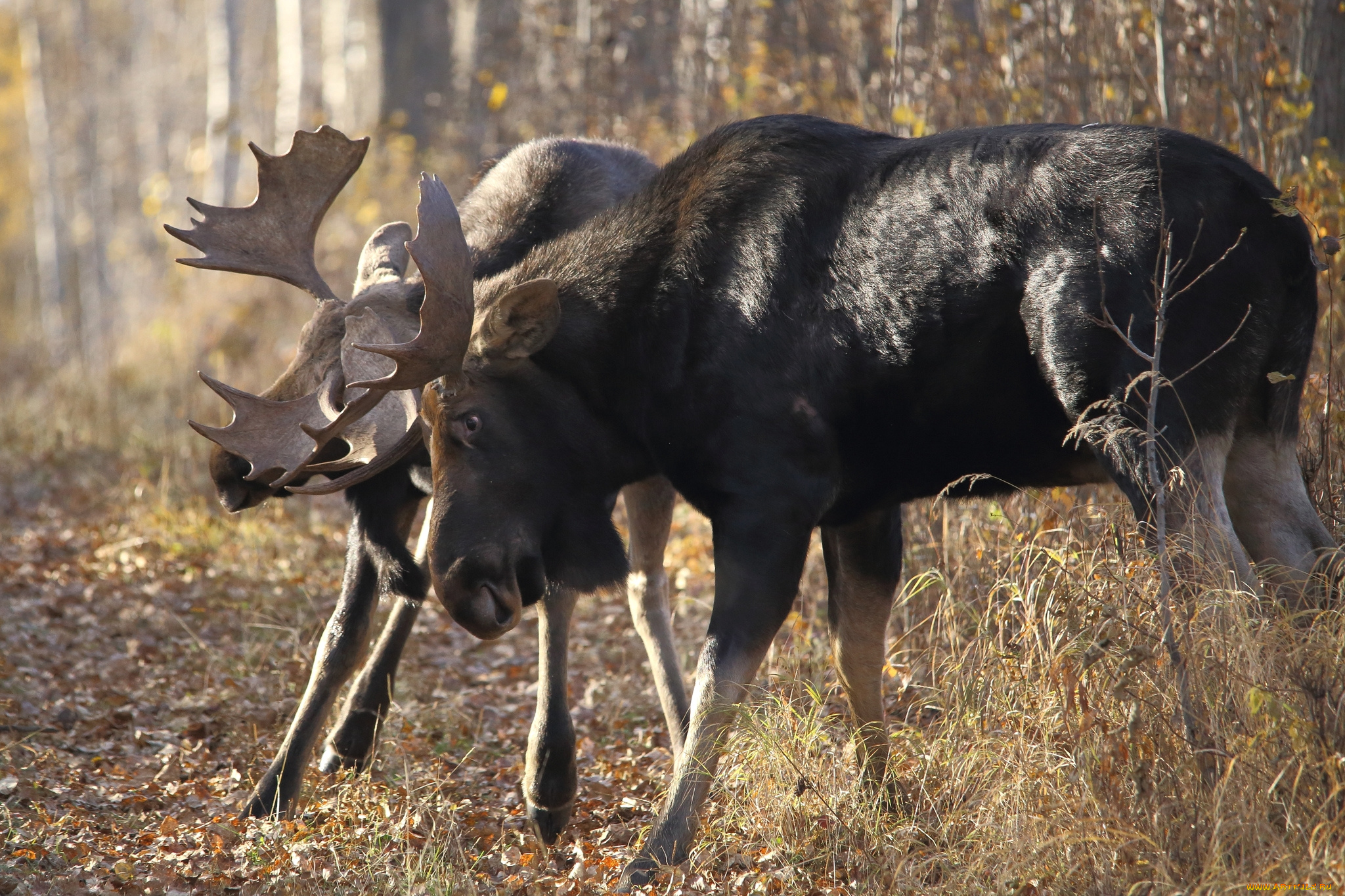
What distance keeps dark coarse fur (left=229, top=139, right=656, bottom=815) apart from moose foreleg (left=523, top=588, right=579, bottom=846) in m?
0.57

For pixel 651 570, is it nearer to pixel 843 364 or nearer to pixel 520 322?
pixel 520 322

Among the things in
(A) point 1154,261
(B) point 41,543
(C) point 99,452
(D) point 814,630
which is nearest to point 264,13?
(C) point 99,452

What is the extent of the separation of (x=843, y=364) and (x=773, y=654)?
6.83 ft

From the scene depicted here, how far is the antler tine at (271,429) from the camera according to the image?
4.64m

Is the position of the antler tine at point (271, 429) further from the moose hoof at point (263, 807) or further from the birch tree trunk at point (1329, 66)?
the birch tree trunk at point (1329, 66)

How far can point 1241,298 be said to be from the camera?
137 inches

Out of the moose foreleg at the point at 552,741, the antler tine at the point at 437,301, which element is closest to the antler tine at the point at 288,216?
the antler tine at the point at 437,301

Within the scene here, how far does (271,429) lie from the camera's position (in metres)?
4.73

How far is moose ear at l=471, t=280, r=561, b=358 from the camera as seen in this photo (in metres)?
4.19

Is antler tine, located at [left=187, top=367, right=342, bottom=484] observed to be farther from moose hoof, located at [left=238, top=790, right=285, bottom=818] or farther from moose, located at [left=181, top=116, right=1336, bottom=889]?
moose hoof, located at [left=238, top=790, right=285, bottom=818]

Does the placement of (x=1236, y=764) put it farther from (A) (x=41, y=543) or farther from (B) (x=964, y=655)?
(A) (x=41, y=543)

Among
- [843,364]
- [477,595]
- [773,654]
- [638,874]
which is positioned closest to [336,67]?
[773,654]

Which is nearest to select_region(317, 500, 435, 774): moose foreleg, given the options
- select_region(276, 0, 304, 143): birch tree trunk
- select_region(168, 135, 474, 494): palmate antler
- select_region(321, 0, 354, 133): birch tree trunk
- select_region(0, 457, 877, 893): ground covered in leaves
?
select_region(0, 457, 877, 893): ground covered in leaves

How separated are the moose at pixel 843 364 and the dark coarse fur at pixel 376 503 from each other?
0.42 metres
